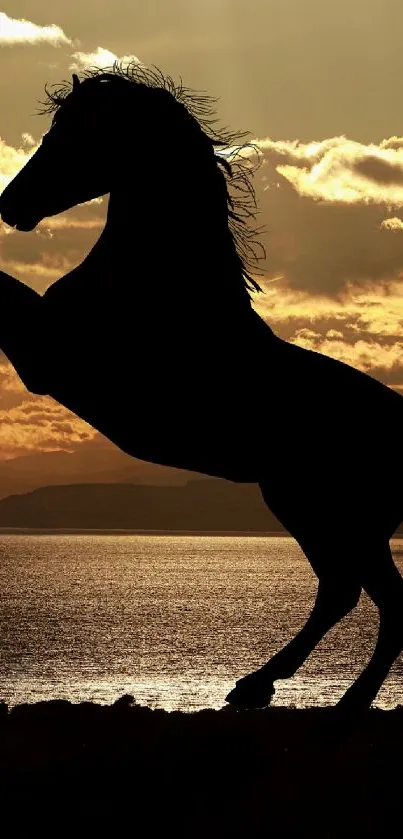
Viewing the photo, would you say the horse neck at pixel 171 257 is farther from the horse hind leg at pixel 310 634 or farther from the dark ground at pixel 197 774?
the dark ground at pixel 197 774

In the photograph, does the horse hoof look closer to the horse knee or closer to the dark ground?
the dark ground

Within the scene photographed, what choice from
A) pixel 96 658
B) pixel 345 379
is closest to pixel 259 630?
pixel 96 658

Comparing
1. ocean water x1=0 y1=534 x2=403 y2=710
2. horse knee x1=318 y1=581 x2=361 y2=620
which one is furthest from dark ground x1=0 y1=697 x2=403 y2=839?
ocean water x1=0 y1=534 x2=403 y2=710

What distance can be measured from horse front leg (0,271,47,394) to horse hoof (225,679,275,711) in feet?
8.17

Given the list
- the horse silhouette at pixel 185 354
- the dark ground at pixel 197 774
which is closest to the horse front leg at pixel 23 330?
the horse silhouette at pixel 185 354

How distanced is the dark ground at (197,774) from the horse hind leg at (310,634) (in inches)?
8.5

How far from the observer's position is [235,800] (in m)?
6.85

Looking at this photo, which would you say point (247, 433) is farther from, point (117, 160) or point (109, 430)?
point (117, 160)

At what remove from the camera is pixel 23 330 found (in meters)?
7.71

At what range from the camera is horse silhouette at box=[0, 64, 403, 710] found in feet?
25.5

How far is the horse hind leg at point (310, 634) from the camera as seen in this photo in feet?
26.6

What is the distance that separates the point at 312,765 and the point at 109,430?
8.21ft

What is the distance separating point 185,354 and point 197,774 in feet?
8.85

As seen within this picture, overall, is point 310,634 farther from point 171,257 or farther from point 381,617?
point 171,257
